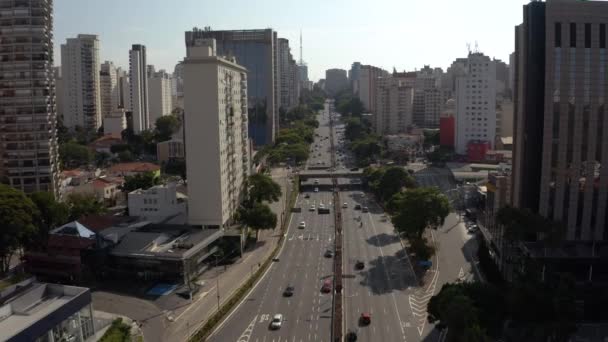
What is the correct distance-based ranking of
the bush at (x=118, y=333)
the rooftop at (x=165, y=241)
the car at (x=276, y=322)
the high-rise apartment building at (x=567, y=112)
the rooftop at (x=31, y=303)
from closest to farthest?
the rooftop at (x=31, y=303) < the bush at (x=118, y=333) < the car at (x=276, y=322) < the high-rise apartment building at (x=567, y=112) < the rooftop at (x=165, y=241)

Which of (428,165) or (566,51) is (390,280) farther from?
(428,165)

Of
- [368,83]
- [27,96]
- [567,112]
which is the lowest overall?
[567,112]

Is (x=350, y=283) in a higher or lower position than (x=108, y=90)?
lower

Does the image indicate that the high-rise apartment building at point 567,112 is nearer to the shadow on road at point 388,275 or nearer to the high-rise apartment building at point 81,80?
the shadow on road at point 388,275

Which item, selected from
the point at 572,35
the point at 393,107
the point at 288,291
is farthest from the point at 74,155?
the point at 572,35

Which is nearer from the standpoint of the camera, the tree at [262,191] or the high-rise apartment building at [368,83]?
the tree at [262,191]

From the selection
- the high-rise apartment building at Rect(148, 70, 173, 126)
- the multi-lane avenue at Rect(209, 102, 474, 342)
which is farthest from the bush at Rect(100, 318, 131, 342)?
the high-rise apartment building at Rect(148, 70, 173, 126)

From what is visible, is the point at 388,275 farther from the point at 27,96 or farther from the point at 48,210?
the point at 27,96

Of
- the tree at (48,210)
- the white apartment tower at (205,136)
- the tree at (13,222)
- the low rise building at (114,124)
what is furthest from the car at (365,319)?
the low rise building at (114,124)
